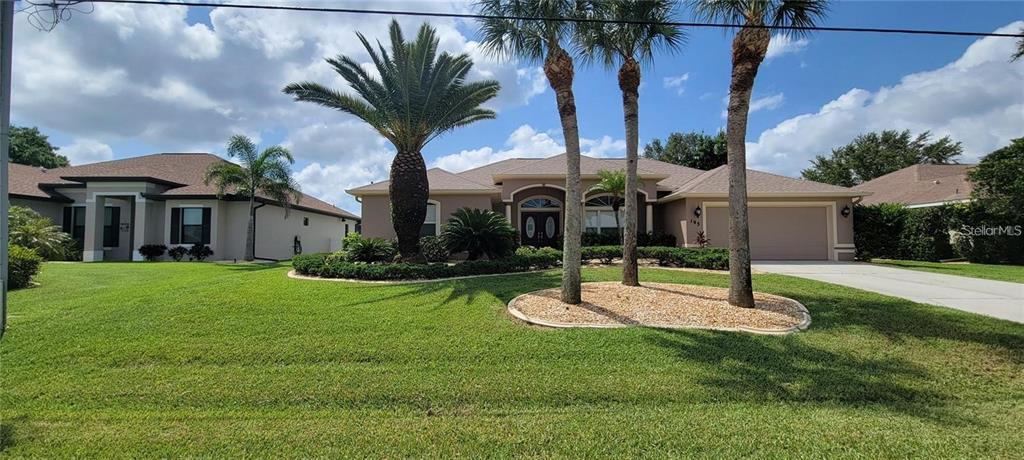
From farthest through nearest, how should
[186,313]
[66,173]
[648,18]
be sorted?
[66,173] < [648,18] < [186,313]

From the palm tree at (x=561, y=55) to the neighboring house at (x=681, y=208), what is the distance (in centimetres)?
938

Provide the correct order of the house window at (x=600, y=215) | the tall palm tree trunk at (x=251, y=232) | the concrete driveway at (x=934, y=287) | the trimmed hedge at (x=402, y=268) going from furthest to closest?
the tall palm tree trunk at (x=251, y=232) → the house window at (x=600, y=215) → the trimmed hedge at (x=402, y=268) → the concrete driveway at (x=934, y=287)

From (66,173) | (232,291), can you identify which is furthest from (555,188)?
(66,173)

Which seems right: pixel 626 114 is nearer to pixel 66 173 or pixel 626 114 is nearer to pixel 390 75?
pixel 390 75

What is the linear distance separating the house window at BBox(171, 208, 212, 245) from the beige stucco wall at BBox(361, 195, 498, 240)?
29.5 feet

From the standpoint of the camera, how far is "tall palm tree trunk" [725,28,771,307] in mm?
7570

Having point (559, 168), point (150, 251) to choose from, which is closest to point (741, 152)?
point (559, 168)

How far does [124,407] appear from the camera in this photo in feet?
13.8

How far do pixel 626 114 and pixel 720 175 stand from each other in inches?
430

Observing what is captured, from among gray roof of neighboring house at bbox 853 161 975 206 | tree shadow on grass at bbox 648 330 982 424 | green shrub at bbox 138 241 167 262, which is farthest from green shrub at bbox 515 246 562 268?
green shrub at bbox 138 241 167 262

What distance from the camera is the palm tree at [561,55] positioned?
804cm

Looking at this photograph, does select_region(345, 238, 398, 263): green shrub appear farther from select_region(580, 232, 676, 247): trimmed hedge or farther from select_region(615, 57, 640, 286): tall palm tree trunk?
select_region(580, 232, 676, 247): trimmed hedge

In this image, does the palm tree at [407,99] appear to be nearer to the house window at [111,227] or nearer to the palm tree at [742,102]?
the palm tree at [742,102]

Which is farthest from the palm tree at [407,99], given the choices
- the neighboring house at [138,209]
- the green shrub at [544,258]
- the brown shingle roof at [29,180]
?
the brown shingle roof at [29,180]
